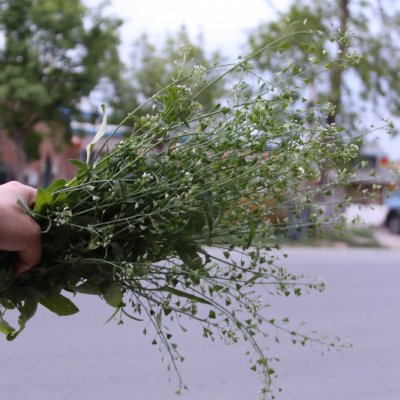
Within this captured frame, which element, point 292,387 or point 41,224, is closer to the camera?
point 41,224

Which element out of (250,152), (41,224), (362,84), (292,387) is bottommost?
(292,387)

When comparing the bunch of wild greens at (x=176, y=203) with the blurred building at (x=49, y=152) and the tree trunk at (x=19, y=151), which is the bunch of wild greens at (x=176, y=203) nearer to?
the blurred building at (x=49, y=152)

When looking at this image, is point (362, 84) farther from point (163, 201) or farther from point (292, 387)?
point (163, 201)

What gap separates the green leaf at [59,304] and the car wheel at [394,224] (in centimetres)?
1903

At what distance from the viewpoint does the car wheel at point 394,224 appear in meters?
19.9

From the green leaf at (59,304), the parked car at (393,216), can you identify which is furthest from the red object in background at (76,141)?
the green leaf at (59,304)

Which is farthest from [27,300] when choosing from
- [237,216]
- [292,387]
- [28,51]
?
[28,51]

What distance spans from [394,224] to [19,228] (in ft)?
64.0

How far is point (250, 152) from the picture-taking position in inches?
64.6

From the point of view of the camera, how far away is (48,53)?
1552 cm

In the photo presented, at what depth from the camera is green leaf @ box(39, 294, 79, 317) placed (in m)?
1.63

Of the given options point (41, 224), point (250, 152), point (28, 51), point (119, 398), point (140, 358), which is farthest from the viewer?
Result: point (28, 51)

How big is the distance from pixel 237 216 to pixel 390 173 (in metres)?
0.51

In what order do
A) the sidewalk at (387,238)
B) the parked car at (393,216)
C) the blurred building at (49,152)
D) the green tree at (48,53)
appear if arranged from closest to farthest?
the green tree at (48,53) → the sidewalk at (387,238) → the blurred building at (49,152) → the parked car at (393,216)
